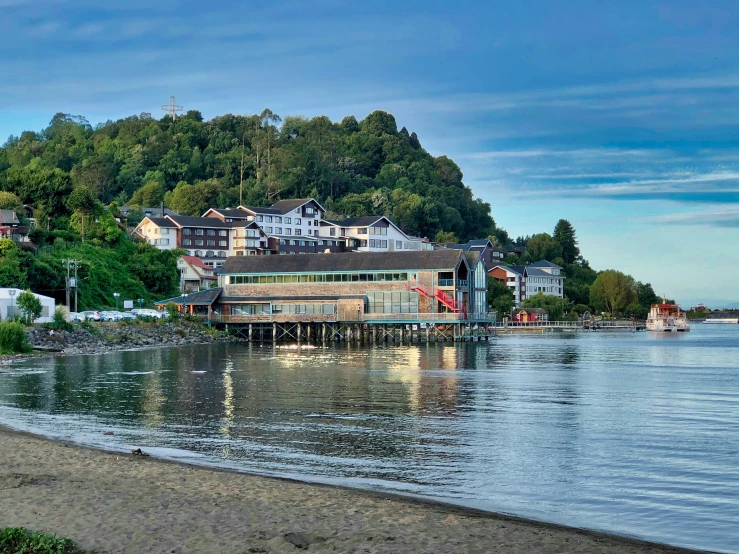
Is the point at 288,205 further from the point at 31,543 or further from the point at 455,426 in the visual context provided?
the point at 31,543

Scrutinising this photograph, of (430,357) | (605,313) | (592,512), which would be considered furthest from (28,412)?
(605,313)

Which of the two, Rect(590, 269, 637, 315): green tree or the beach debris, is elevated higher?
Rect(590, 269, 637, 315): green tree

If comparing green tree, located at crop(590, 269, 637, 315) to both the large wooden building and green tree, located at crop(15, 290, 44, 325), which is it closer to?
the large wooden building

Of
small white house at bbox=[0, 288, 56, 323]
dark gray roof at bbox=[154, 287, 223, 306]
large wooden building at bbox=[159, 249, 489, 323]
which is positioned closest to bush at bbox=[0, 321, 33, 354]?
small white house at bbox=[0, 288, 56, 323]

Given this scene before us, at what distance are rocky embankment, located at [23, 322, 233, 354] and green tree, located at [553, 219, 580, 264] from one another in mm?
102168

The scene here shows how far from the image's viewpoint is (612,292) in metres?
146

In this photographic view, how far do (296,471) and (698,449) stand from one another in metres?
10.1

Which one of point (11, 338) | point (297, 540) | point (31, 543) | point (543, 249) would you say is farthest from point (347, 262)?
point (543, 249)

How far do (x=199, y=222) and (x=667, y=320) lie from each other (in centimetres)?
6956

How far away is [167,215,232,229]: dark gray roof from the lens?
114 meters

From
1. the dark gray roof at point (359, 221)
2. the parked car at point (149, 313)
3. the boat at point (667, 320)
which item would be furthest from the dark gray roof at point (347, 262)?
the boat at point (667, 320)

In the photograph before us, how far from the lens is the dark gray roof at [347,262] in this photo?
79.7 m

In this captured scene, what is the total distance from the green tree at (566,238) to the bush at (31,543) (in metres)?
165

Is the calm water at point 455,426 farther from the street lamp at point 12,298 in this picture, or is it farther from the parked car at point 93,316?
the parked car at point 93,316
